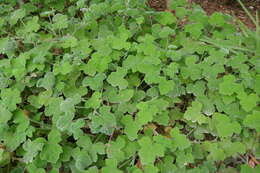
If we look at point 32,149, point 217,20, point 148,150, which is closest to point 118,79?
point 148,150

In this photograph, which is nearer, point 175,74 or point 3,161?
point 3,161

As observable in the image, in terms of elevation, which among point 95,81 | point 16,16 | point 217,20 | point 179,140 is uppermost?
point 16,16

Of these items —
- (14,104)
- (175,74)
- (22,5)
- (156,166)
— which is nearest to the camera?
(156,166)

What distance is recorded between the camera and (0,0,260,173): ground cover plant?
90.5 inches

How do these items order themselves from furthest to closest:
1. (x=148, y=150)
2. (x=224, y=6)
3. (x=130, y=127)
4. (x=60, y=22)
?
(x=224, y=6) → (x=60, y=22) → (x=130, y=127) → (x=148, y=150)

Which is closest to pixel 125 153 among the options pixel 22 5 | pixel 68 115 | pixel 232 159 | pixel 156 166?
pixel 156 166

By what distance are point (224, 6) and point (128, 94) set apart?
Result: 2.13 metres

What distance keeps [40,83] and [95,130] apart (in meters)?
0.64

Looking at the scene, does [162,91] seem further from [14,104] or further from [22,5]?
[22,5]

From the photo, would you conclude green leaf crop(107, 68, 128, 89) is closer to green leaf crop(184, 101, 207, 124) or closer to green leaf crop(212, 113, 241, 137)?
green leaf crop(184, 101, 207, 124)

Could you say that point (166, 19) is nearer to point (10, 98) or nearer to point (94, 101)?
point (94, 101)

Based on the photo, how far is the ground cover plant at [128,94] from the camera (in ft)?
7.54

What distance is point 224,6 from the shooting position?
4.00 meters

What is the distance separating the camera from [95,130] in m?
2.29
